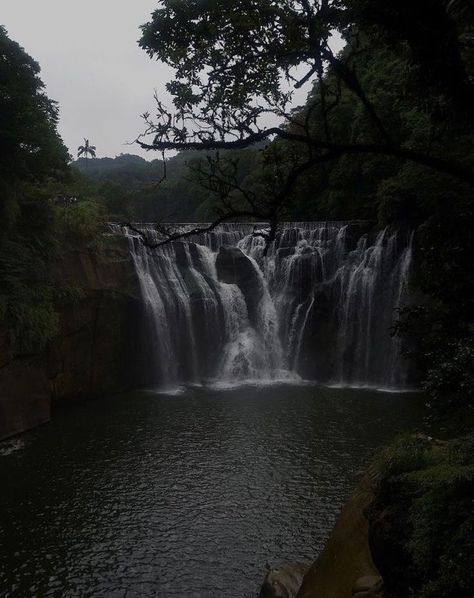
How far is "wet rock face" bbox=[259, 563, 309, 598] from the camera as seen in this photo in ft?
24.9

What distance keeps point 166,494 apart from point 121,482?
4.56ft

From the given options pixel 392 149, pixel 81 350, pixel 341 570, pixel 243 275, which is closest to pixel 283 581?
pixel 341 570

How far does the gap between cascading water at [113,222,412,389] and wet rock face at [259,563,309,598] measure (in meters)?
15.2

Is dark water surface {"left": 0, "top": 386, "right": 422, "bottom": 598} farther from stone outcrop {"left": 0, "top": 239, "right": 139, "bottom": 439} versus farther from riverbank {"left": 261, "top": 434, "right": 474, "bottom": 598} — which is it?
riverbank {"left": 261, "top": 434, "right": 474, "bottom": 598}

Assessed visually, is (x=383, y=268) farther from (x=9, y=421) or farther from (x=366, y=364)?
(x=9, y=421)

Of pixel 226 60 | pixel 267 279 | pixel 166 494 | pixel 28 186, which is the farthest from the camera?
pixel 267 279

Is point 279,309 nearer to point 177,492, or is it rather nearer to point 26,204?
point 26,204

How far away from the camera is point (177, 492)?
1154cm

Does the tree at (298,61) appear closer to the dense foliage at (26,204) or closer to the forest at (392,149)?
the forest at (392,149)

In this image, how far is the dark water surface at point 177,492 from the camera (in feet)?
28.4

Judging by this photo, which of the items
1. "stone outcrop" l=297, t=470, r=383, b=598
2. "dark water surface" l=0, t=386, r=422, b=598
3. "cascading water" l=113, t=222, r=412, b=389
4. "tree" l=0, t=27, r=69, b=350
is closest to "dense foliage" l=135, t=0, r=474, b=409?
"stone outcrop" l=297, t=470, r=383, b=598

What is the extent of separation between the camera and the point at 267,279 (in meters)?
27.3

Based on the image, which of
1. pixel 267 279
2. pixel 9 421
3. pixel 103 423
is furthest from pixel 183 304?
pixel 9 421

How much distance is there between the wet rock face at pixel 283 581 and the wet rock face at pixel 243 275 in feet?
61.7
